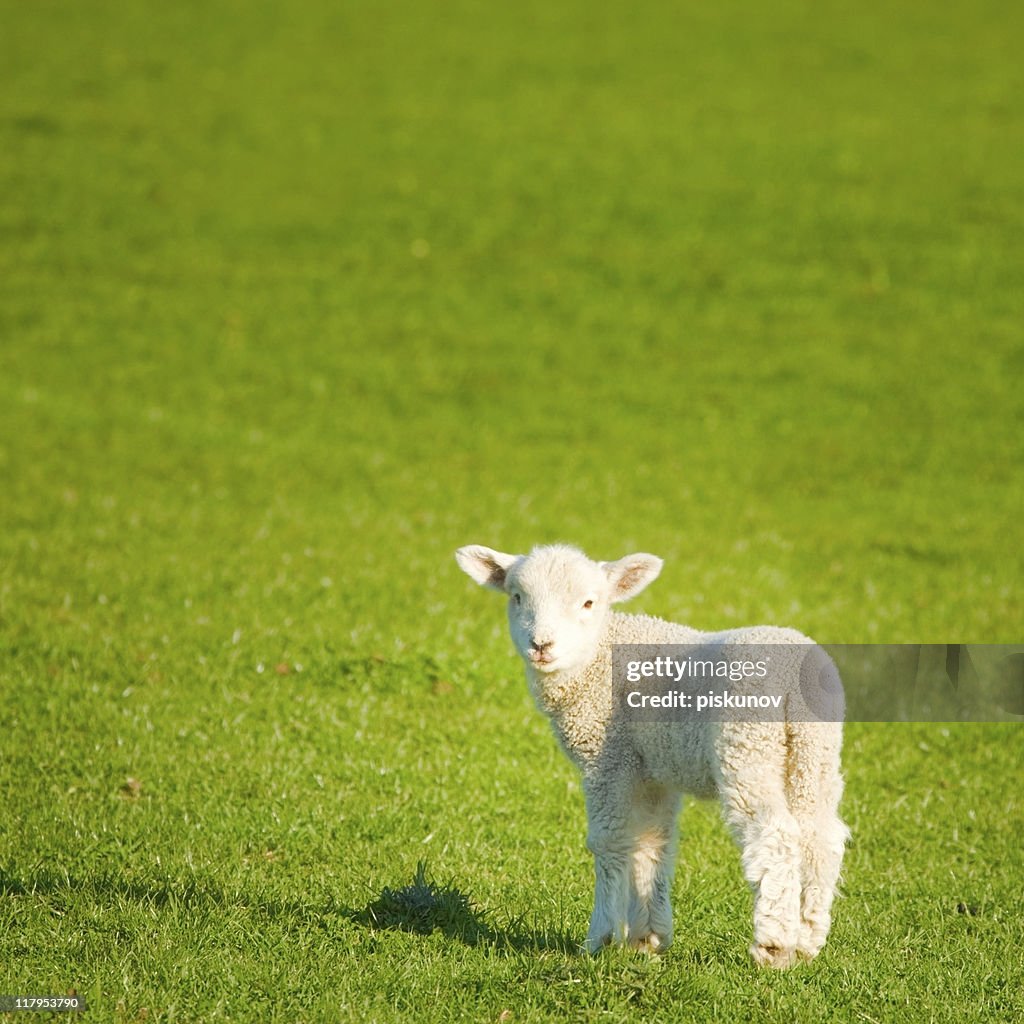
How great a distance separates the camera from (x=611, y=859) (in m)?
7.02

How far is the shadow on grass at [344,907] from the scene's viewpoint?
24.2ft

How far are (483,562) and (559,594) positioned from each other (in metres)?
0.68

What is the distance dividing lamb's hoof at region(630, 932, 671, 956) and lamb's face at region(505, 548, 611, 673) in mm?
1464

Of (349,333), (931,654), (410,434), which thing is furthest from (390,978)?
(349,333)

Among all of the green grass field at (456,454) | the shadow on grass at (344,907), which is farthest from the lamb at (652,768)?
the shadow on grass at (344,907)

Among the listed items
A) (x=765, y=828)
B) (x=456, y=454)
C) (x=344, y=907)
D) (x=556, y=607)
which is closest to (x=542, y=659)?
(x=556, y=607)

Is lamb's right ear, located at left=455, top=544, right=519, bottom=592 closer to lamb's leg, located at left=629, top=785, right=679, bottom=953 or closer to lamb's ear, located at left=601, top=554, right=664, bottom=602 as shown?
lamb's ear, located at left=601, top=554, right=664, bottom=602

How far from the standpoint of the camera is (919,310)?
86.9 feet

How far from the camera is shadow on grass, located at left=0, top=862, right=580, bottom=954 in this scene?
7.39 m

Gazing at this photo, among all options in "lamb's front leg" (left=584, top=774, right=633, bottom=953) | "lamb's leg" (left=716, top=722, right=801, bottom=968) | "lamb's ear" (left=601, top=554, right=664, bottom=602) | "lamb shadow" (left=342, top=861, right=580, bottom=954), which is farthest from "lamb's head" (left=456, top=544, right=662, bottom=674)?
"lamb shadow" (left=342, top=861, right=580, bottom=954)

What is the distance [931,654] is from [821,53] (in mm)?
29065

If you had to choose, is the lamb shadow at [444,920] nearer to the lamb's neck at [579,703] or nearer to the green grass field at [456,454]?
the green grass field at [456,454]

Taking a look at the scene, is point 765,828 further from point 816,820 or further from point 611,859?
point 611,859

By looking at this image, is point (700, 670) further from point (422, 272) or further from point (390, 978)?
point (422, 272)
